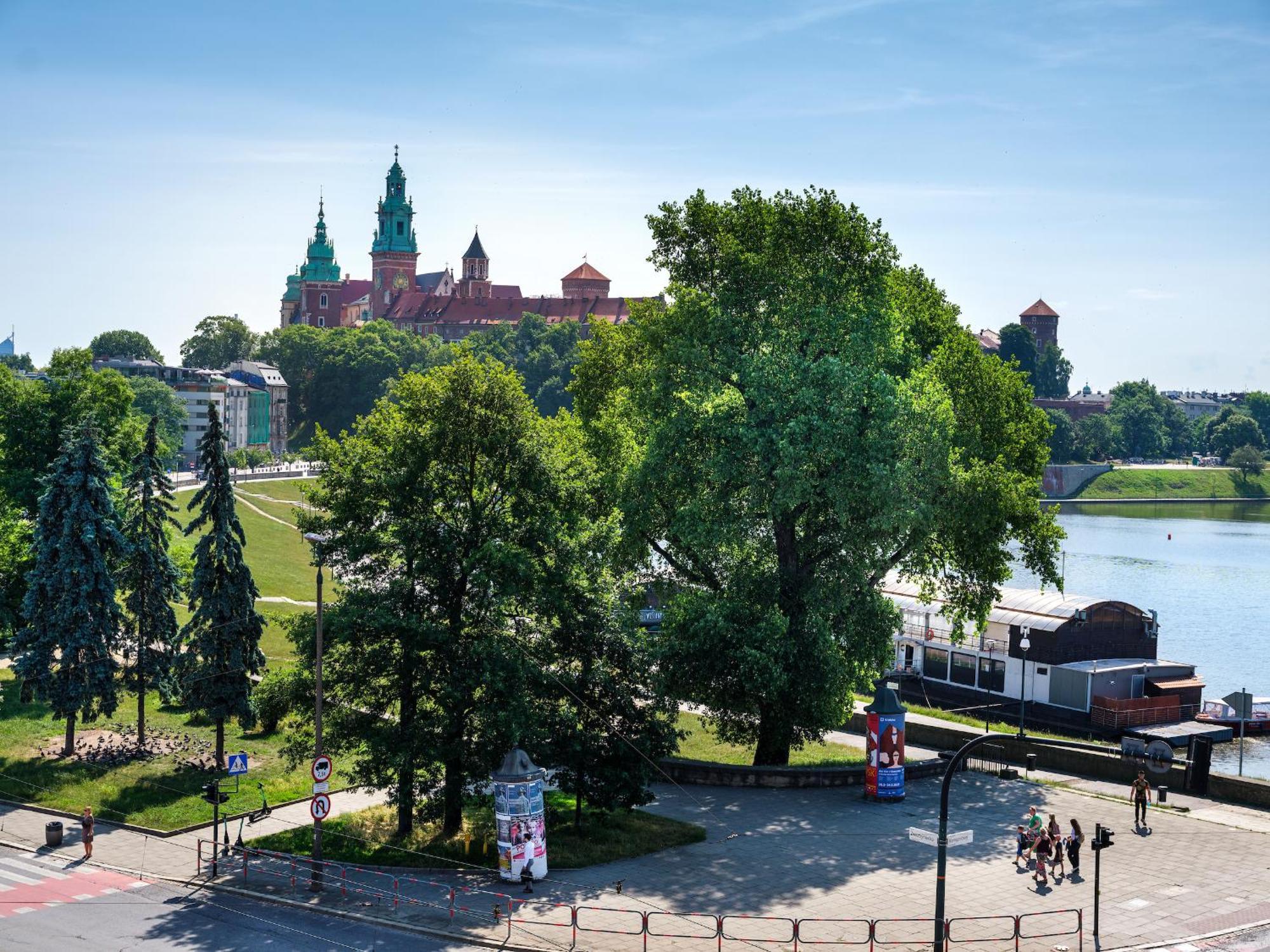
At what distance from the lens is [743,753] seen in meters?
41.9

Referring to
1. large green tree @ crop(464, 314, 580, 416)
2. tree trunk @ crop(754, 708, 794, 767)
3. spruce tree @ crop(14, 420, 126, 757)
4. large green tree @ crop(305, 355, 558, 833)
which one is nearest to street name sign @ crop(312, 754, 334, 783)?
large green tree @ crop(305, 355, 558, 833)

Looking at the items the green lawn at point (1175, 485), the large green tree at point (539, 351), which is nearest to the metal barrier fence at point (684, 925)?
the large green tree at point (539, 351)

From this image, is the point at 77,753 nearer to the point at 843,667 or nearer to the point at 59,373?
the point at 843,667

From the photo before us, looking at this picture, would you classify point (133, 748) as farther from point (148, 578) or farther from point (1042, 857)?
point (1042, 857)

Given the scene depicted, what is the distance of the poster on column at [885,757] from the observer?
33000 millimetres

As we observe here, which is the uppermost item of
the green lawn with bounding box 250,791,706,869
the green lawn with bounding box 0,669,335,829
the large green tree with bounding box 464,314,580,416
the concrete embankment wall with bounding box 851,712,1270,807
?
the large green tree with bounding box 464,314,580,416

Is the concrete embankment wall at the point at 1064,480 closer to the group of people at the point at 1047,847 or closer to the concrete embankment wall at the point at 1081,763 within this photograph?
the concrete embankment wall at the point at 1081,763

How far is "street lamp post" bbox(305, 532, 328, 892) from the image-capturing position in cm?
2712

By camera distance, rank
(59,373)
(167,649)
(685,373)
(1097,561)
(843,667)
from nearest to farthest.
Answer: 1. (843,667)
2. (685,373)
3. (167,649)
4. (59,373)
5. (1097,561)

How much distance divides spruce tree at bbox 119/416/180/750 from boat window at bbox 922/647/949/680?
30067mm

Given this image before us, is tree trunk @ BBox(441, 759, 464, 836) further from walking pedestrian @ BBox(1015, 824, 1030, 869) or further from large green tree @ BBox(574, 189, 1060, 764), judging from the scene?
walking pedestrian @ BBox(1015, 824, 1030, 869)

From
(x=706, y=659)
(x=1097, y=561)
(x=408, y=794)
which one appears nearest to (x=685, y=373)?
(x=706, y=659)

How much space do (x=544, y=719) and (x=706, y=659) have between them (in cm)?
639

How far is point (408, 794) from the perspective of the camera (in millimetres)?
29531
